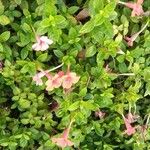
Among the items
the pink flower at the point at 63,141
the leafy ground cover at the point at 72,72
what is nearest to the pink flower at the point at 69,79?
the leafy ground cover at the point at 72,72

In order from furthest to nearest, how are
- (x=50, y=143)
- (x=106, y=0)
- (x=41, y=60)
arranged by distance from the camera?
(x=50, y=143)
(x=41, y=60)
(x=106, y=0)

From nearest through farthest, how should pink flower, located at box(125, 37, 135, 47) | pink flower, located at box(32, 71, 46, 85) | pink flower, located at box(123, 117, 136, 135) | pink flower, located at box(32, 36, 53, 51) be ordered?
pink flower, located at box(32, 36, 53, 51)
pink flower, located at box(32, 71, 46, 85)
pink flower, located at box(125, 37, 135, 47)
pink flower, located at box(123, 117, 136, 135)

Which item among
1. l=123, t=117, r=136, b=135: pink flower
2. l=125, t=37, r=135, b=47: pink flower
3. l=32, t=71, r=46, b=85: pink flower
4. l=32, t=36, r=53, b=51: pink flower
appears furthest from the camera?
l=123, t=117, r=136, b=135: pink flower

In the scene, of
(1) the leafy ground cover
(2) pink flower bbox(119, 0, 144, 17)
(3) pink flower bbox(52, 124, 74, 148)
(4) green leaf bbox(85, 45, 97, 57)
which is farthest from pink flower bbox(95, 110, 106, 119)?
(2) pink flower bbox(119, 0, 144, 17)

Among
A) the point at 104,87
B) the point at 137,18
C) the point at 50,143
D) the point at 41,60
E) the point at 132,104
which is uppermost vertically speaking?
the point at 137,18

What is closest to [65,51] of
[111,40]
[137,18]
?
[111,40]

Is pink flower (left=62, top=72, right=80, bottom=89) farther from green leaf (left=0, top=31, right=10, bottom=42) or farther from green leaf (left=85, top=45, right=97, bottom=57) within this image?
green leaf (left=0, top=31, right=10, bottom=42)

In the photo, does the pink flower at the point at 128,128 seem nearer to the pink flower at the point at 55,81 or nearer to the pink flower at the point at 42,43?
the pink flower at the point at 55,81

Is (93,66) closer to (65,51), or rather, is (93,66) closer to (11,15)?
(65,51)
